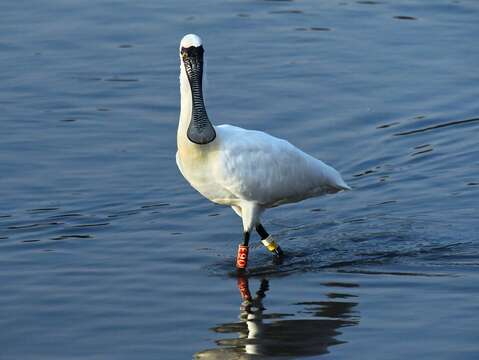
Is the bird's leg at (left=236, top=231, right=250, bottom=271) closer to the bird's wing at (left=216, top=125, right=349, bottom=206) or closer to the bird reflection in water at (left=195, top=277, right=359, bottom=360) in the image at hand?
the bird's wing at (left=216, top=125, right=349, bottom=206)

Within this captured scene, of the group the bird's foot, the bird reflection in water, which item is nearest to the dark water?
the bird reflection in water

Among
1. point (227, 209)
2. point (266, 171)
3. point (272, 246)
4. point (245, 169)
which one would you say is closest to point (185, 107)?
point (245, 169)

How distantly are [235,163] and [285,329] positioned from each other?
1971mm

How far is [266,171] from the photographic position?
12.5 m

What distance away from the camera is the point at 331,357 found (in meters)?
10.1

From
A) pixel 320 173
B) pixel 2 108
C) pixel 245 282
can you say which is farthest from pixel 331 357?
pixel 2 108

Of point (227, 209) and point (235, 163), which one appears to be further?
point (227, 209)

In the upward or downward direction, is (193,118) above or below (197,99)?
below

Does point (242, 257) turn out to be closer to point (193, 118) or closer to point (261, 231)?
point (261, 231)

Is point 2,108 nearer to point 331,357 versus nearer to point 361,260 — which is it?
point 361,260

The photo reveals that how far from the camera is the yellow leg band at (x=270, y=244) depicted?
12.8 meters

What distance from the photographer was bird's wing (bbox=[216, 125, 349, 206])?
1230 cm

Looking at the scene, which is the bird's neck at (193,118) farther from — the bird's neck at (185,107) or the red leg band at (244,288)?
the red leg band at (244,288)

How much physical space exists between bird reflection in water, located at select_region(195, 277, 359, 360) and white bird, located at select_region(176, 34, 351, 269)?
1.07 meters
